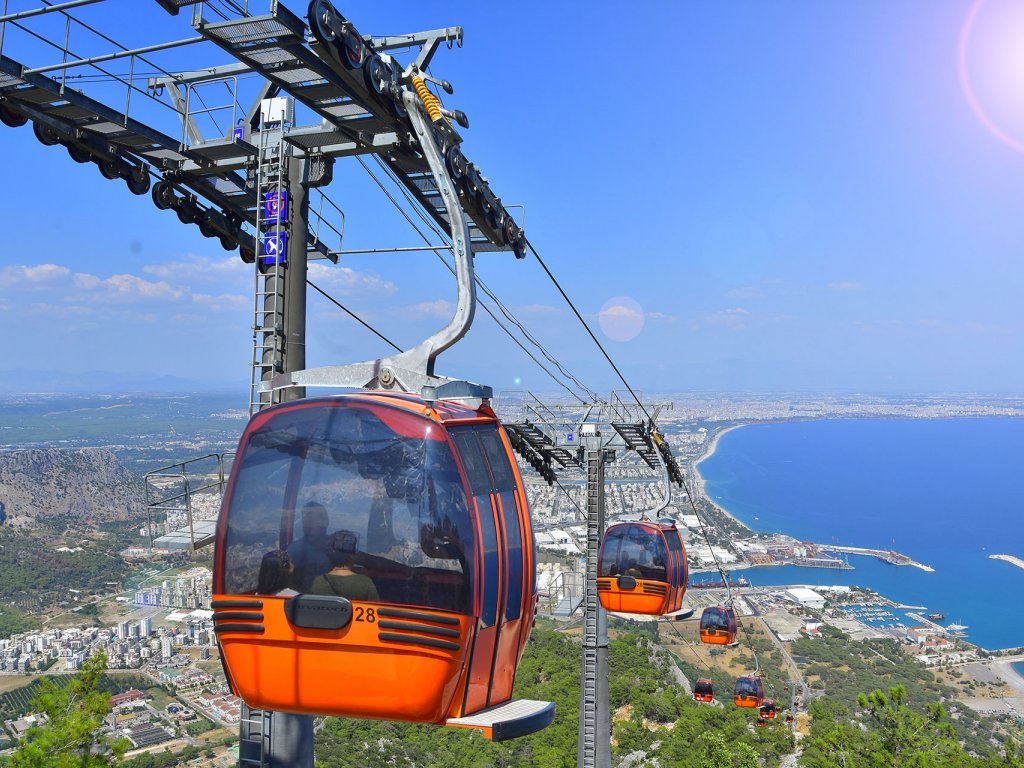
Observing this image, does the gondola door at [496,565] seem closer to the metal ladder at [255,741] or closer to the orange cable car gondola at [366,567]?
the orange cable car gondola at [366,567]

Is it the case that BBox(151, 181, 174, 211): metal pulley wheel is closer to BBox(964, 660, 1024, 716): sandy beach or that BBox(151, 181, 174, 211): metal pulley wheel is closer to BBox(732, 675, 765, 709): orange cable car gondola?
BBox(732, 675, 765, 709): orange cable car gondola

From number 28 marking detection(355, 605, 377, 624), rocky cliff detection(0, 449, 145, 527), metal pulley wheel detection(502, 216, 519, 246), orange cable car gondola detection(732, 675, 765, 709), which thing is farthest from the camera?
rocky cliff detection(0, 449, 145, 527)

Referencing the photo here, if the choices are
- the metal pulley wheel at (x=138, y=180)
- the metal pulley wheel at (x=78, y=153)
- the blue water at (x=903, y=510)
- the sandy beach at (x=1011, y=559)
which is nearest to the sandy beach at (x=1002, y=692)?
the blue water at (x=903, y=510)

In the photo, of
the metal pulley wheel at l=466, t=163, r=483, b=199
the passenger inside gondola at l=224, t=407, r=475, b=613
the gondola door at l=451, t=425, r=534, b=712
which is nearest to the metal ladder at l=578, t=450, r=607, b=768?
the metal pulley wheel at l=466, t=163, r=483, b=199

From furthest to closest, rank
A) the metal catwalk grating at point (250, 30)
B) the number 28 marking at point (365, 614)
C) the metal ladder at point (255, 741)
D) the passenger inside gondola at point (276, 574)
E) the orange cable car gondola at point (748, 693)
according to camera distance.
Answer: the orange cable car gondola at point (748, 693) → the metal ladder at point (255, 741) → the metal catwalk grating at point (250, 30) → the passenger inside gondola at point (276, 574) → the number 28 marking at point (365, 614)

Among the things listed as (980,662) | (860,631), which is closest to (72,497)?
(860,631)

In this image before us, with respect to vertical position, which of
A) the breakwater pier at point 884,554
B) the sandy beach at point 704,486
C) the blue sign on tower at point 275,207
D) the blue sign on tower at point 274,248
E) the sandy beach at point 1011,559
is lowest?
the sandy beach at point 1011,559
